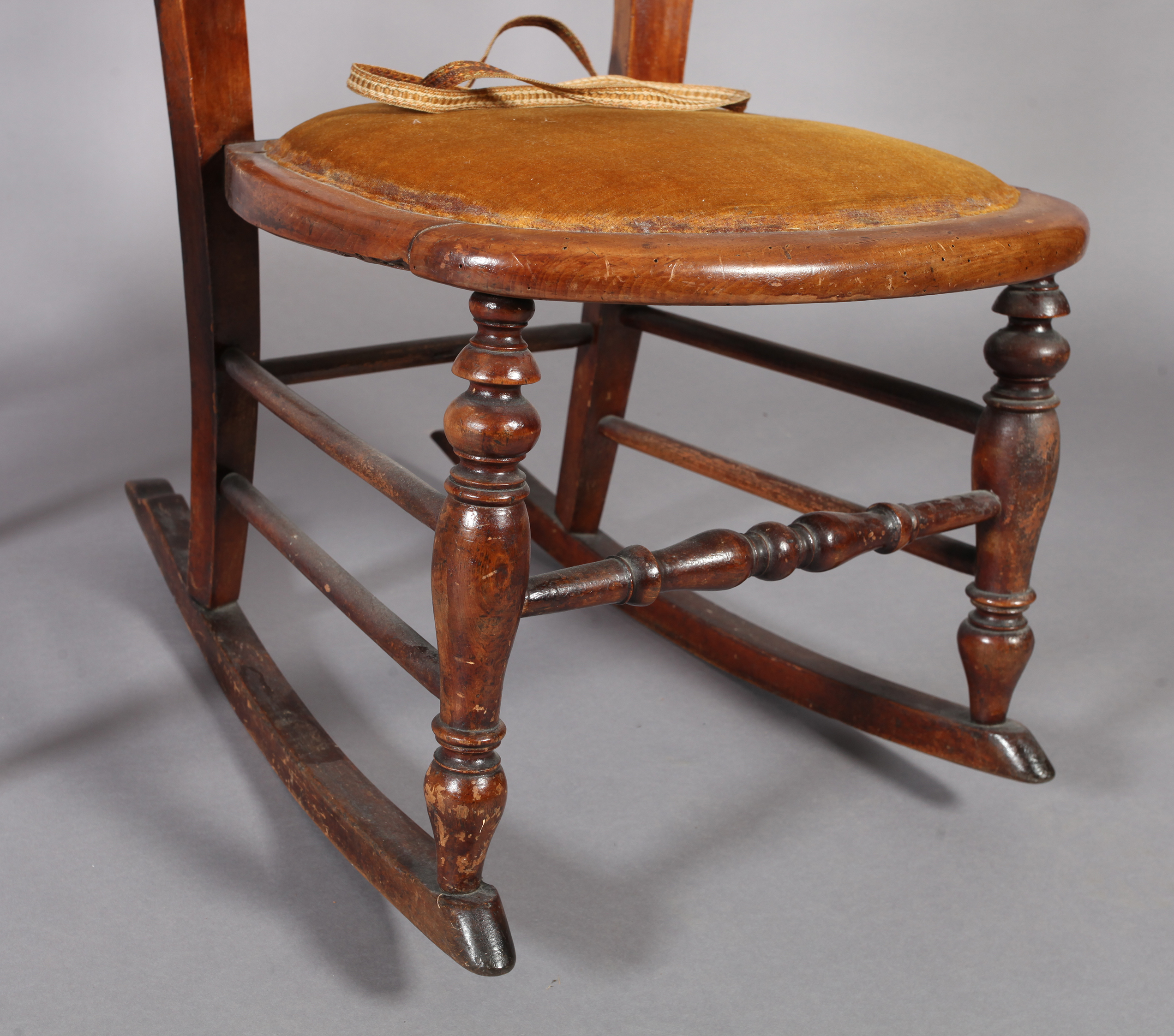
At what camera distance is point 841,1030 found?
80cm

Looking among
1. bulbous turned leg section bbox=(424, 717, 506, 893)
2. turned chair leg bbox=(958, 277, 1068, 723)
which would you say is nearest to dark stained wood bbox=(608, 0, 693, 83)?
turned chair leg bbox=(958, 277, 1068, 723)

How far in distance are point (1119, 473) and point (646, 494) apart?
0.58 meters

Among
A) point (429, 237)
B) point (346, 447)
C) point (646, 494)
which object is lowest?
point (646, 494)

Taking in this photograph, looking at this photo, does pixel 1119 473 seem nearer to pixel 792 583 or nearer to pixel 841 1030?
pixel 792 583

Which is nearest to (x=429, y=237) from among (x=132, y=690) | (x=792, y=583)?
(x=132, y=690)

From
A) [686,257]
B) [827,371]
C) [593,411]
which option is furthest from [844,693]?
[686,257]

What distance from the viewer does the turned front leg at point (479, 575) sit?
28.3 inches

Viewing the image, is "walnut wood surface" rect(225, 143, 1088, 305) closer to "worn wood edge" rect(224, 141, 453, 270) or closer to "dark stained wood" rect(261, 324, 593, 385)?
"worn wood edge" rect(224, 141, 453, 270)

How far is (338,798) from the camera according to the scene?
915 mm

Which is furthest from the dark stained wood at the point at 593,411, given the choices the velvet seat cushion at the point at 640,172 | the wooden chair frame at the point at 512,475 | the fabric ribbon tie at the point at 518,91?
the velvet seat cushion at the point at 640,172

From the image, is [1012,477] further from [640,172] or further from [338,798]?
[338,798]

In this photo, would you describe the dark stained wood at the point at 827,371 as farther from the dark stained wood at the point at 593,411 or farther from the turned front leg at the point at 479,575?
the turned front leg at the point at 479,575

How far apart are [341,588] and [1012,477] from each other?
48 centimetres

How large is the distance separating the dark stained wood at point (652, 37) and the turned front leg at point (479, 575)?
0.58m
